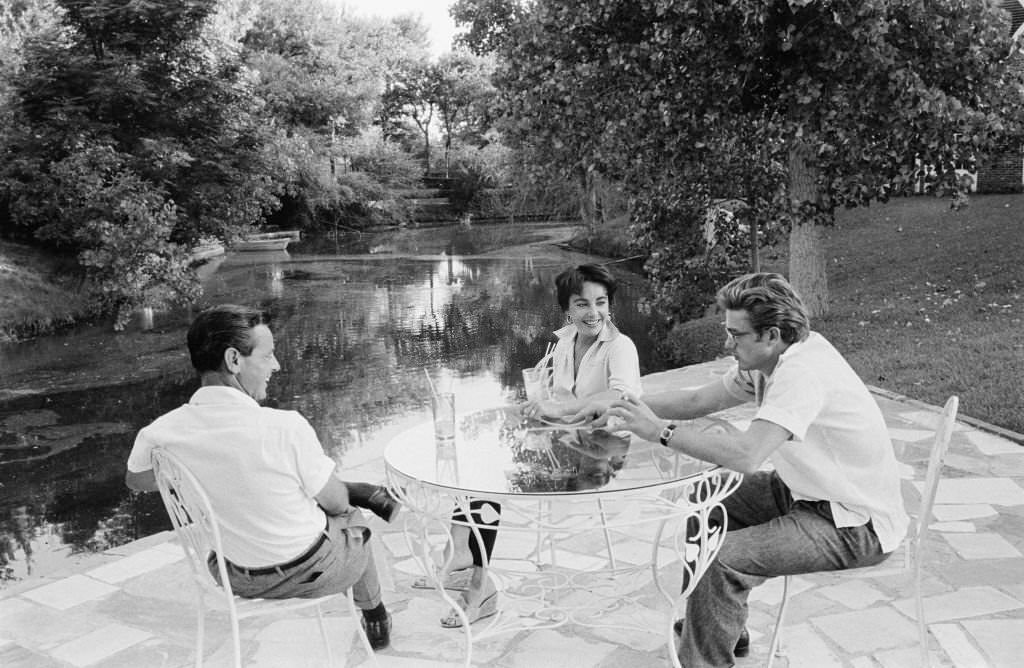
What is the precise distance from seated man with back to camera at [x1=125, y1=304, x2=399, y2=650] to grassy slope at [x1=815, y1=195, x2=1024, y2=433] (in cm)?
518

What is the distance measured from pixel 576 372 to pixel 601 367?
166 mm

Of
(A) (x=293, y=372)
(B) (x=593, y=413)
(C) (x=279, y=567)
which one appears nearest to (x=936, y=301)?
(A) (x=293, y=372)

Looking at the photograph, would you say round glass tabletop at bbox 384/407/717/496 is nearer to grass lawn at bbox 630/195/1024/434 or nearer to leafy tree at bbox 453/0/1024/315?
grass lawn at bbox 630/195/1024/434

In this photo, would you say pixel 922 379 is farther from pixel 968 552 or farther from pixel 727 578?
pixel 727 578

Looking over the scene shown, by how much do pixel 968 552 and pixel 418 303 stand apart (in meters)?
14.9

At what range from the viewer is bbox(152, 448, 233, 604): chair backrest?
7.55 feet

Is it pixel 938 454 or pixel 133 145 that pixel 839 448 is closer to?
pixel 938 454

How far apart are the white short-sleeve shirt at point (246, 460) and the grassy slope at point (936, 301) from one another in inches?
208

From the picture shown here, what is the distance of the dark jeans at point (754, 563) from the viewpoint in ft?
8.02

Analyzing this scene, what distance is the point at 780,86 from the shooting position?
9.45 metres

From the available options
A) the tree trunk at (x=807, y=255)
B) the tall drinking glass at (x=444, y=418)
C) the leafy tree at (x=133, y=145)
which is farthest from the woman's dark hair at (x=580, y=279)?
the leafy tree at (x=133, y=145)

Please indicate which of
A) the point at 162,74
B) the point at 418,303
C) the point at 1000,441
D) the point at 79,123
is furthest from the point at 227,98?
the point at 1000,441

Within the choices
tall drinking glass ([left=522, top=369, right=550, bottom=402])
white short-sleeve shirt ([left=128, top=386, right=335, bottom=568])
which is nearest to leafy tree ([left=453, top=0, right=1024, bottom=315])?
tall drinking glass ([left=522, top=369, right=550, bottom=402])

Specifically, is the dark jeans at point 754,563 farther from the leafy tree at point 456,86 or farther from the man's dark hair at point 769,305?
the leafy tree at point 456,86
